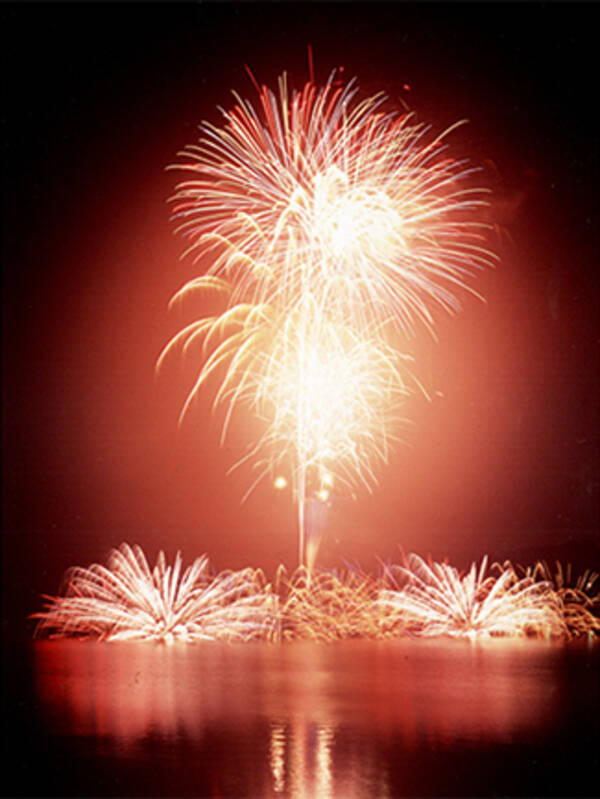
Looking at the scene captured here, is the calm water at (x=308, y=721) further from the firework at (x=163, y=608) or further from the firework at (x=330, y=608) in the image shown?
the firework at (x=330, y=608)

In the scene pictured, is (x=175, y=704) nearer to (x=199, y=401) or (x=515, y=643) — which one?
(x=515, y=643)

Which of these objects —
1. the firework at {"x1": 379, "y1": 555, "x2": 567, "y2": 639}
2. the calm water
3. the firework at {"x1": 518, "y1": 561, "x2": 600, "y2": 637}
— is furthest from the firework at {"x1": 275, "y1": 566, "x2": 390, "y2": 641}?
the firework at {"x1": 518, "y1": 561, "x2": 600, "y2": 637}

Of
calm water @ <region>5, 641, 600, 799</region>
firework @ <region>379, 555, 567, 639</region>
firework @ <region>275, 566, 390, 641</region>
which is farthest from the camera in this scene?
firework @ <region>275, 566, 390, 641</region>

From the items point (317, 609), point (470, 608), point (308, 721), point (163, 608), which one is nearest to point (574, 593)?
point (470, 608)

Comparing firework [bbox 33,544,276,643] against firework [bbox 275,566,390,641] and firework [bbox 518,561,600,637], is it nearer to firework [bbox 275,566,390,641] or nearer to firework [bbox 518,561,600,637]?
firework [bbox 275,566,390,641]

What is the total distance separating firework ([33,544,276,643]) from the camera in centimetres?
3155

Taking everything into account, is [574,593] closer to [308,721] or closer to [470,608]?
[470,608]

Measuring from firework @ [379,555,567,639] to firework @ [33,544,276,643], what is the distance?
13.4 feet

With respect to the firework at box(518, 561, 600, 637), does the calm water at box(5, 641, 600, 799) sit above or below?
below

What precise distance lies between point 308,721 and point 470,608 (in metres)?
14.1

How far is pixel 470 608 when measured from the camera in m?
34.3

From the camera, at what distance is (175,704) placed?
2345 centimetres

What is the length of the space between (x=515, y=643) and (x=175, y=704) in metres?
13.9

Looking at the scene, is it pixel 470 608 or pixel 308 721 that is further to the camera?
pixel 470 608
